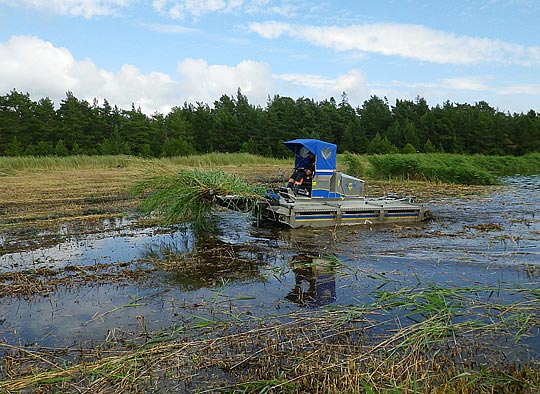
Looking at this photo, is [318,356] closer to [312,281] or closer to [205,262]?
[312,281]

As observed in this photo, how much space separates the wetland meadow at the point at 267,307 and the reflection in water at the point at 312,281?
4cm

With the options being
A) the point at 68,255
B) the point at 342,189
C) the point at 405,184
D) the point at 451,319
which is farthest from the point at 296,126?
the point at 451,319

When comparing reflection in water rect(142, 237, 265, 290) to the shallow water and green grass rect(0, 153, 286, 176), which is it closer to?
the shallow water

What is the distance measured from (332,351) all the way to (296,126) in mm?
52907

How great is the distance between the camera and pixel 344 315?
6.27 meters

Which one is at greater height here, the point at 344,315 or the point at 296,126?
the point at 296,126

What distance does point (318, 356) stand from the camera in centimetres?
509

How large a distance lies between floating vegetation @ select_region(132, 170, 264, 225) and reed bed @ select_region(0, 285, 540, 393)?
5.40m

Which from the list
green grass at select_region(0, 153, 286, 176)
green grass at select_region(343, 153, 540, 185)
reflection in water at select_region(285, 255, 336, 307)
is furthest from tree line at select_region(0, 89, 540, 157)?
reflection in water at select_region(285, 255, 336, 307)

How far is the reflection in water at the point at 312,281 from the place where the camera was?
7266 millimetres

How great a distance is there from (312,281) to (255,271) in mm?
1157

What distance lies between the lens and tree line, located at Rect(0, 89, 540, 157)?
4800 centimetres

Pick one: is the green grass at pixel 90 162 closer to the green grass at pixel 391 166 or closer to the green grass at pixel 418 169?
the green grass at pixel 391 166

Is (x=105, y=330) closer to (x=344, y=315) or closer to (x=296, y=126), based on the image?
(x=344, y=315)
